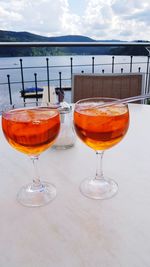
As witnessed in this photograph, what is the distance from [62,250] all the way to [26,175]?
9.2 inches

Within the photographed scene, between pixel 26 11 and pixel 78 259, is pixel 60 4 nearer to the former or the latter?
pixel 26 11

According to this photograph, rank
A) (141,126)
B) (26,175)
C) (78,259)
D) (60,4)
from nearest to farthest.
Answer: (78,259)
(26,175)
(141,126)
(60,4)

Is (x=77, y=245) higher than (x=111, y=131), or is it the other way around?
(x=111, y=131)

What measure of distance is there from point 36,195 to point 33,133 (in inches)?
5.2

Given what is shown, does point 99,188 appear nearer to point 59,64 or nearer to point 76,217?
point 76,217

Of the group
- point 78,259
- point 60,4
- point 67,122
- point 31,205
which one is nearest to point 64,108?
point 67,122

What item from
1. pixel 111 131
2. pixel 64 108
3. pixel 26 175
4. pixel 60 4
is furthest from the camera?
pixel 60 4

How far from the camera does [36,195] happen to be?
0.49m

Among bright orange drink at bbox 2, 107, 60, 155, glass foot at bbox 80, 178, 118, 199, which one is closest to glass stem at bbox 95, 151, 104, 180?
glass foot at bbox 80, 178, 118, 199

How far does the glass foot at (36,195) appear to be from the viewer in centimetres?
47

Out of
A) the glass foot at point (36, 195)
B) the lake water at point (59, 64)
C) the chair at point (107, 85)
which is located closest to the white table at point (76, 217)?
the glass foot at point (36, 195)

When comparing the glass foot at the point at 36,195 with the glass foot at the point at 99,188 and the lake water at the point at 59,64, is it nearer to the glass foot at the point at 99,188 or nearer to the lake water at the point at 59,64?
the glass foot at the point at 99,188

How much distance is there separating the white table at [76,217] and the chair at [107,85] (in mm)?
914

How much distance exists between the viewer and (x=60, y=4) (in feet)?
14.8
